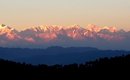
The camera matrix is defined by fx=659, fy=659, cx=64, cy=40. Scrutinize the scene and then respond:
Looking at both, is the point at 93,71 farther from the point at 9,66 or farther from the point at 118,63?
the point at 9,66

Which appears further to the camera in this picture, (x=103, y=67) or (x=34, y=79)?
(x=103, y=67)

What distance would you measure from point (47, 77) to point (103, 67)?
1928 centimetres

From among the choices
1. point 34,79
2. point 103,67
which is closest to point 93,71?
point 103,67

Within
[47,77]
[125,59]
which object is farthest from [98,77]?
[125,59]

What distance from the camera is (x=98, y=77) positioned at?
16750 cm

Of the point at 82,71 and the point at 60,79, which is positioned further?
the point at 82,71

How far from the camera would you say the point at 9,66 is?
634ft

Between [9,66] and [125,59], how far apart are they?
33929 mm

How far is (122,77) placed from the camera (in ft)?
523

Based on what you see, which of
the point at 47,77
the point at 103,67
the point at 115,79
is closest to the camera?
the point at 115,79

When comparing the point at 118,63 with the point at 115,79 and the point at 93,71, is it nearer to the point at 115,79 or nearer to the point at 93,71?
the point at 93,71

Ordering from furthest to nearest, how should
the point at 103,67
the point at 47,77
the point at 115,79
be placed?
1. the point at 103,67
2. the point at 47,77
3. the point at 115,79

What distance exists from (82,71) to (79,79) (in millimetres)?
16837

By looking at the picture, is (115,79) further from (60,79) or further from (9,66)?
(9,66)
